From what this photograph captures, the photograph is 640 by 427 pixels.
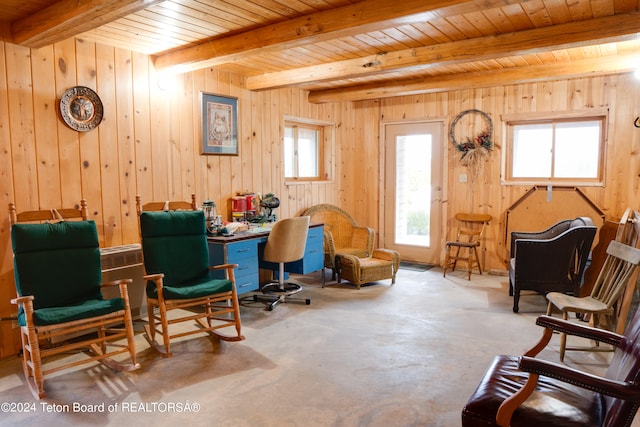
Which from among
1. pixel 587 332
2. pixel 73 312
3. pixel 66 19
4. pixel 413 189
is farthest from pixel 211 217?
pixel 587 332

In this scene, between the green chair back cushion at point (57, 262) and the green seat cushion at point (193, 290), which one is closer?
the green chair back cushion at point (57, 262)

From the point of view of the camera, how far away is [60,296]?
311 centimetres

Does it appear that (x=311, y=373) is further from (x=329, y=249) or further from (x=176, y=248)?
(x=329, y=249)

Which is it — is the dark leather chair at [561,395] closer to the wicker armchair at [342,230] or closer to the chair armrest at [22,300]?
the chair armrest at [22,300]

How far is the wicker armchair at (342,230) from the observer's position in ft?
18.7

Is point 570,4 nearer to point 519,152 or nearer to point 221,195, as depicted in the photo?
point 519,152

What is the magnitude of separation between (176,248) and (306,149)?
295 centimetres

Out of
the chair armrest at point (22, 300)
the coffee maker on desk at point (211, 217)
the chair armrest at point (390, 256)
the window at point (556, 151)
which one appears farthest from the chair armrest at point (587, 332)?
the window at point (556, 151)

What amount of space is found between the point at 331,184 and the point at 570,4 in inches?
152

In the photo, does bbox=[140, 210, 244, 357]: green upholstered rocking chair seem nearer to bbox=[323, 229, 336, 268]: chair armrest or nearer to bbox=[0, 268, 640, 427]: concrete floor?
bbox=[0, 268, 640, 427]: concrete floor

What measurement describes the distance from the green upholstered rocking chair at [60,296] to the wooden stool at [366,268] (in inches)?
102

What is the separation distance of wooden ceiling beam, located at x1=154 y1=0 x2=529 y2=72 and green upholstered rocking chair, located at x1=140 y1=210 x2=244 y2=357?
1.33 metres

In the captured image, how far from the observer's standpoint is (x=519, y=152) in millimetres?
5773

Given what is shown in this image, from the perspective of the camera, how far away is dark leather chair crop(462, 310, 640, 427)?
5.09 ft
